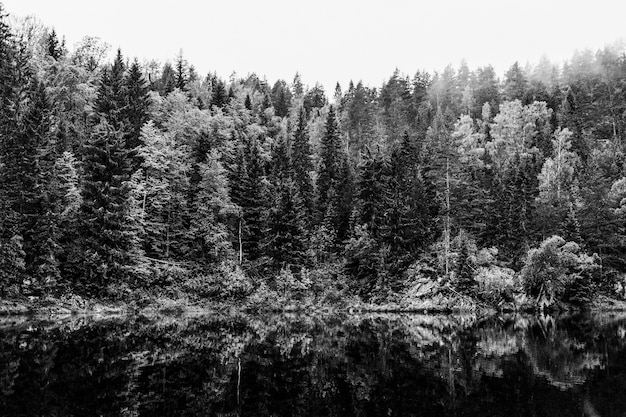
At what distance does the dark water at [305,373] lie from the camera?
1369 centimetres

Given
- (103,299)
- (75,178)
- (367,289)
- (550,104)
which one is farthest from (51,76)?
(550,104)

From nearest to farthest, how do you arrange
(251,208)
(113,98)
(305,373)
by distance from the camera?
(305,373) → (113,98) → (251,208)

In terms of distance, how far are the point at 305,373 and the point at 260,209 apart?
45.7 m

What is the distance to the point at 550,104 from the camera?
107 meters

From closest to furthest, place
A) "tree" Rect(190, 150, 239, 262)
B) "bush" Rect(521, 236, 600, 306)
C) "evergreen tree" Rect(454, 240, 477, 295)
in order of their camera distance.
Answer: "bush" Rect(521, 236, 600, 306) < "evergreen tree" Rect(454, 240, 477, 295) < "tree" Rect(190, 150, 239, 262)

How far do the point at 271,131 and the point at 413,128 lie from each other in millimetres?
29729

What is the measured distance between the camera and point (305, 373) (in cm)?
1903

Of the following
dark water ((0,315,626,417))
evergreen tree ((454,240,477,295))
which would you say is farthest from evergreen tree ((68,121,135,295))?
evergreen tree ((454,240,477,295))

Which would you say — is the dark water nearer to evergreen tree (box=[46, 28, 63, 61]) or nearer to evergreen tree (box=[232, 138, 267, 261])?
evergreen tree (box=[232, 138, 267, 261])

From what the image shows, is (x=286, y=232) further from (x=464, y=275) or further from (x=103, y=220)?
(x=103, y=220)

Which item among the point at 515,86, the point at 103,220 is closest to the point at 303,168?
the point at 103,220

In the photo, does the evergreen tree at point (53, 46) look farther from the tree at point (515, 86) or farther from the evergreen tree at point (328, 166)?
the tree at point (515, 86)

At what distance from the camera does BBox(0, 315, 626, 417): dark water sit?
13.7 meters

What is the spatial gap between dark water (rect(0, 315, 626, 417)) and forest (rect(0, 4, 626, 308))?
1717 centimetres
